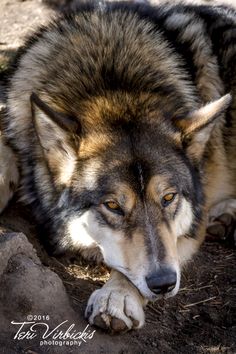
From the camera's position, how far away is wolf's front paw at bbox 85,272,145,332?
3967mm

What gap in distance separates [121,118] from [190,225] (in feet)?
3.26

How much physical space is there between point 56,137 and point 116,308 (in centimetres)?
122

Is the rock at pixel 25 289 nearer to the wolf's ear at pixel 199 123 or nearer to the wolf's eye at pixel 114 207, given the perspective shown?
the wolf's eye at pixel 114 207

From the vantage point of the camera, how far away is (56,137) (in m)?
4.32

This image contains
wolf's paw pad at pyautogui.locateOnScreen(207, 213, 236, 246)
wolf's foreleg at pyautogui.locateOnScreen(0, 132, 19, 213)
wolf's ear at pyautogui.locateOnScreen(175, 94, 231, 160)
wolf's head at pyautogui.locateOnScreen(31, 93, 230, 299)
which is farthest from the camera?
wolf's paw pad at pyautogui.locateOnScreen(207, 213, 236, 246)

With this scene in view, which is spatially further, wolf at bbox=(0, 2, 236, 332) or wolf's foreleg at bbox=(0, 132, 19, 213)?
wolf's foreleg at bbox=(0, 132, 19, 213)

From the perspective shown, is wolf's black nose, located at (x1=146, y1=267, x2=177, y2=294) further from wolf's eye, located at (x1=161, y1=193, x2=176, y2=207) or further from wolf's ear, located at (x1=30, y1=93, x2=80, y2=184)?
wolf's ear, located at (x1=30, y1=93, x2=80, y2=184)

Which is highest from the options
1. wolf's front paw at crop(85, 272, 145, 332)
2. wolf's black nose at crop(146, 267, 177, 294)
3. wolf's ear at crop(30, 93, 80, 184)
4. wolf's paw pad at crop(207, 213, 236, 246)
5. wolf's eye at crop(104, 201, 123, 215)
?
wolf's ear at crop(30, 93, 80, 184)

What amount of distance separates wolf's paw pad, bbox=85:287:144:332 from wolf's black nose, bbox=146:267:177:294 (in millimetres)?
242

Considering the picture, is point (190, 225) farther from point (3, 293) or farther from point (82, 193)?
point (3, 293)

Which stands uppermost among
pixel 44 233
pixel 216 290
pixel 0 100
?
pixel 0 100

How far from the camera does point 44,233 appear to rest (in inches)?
188

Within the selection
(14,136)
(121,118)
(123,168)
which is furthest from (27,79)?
(123,168)

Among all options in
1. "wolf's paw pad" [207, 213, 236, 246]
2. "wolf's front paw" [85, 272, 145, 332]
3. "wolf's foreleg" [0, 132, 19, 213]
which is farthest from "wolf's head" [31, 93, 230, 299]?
"wolf's paw pad" [207, 213, 236, 246]
